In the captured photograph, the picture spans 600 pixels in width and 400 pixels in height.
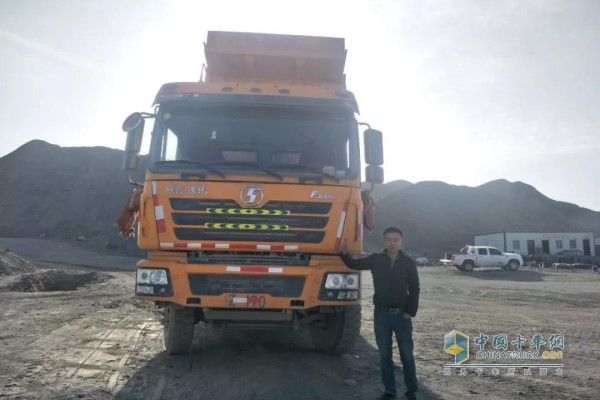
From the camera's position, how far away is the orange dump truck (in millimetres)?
5586

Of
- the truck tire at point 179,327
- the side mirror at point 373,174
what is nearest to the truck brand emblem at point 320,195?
the side mirror at point 373,174

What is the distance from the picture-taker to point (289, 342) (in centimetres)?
776

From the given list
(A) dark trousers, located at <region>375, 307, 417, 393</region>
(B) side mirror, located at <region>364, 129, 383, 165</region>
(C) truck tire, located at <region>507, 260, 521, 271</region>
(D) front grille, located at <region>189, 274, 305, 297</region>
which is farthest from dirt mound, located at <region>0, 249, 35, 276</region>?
(C) truck tire, located at <region>507, 260, 521, 271</region>

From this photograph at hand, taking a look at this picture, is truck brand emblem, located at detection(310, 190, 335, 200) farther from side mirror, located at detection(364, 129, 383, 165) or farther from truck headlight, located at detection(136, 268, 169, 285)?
truck headlight, located at detection(136, 268, 169, 285)

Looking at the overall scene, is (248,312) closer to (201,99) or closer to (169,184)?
(169,184)

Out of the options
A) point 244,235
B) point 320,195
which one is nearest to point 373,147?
point 320,195

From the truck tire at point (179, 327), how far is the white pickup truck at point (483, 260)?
31183mm

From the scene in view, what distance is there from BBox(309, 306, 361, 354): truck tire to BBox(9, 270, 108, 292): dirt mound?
1512 cm

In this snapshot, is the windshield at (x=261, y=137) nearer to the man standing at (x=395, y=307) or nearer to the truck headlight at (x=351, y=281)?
the truck headlight at (x=351, y=281)

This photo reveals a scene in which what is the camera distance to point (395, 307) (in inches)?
193

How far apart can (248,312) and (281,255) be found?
0.78m

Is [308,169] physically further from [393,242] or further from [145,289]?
[145,289]

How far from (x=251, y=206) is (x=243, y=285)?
941 millimetres

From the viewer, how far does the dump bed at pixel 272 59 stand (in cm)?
780
